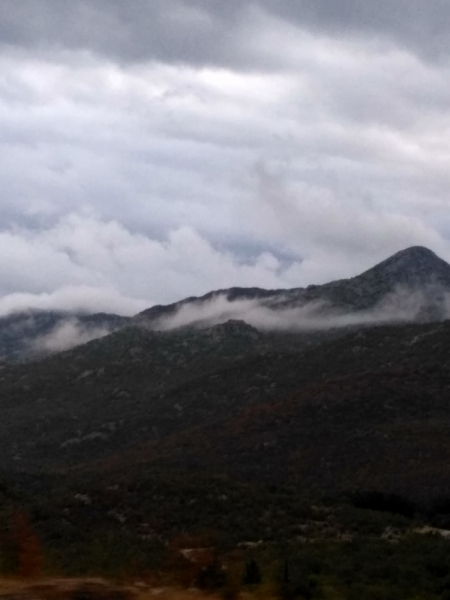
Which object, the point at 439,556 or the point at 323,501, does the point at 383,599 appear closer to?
the point at 439,556

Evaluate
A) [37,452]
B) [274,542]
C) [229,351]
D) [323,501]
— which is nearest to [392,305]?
[229,351]

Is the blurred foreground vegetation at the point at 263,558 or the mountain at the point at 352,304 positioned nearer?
the blurred foreground vegetation at the point at 263,558

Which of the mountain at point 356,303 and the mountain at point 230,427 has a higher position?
the mountain at point 356,303

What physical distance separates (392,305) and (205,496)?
420 feet

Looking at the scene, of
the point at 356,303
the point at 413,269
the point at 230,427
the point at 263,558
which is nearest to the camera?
the point at 263,558

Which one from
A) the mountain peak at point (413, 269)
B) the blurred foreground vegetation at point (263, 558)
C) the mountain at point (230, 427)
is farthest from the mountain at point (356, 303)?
the blurred foreground vegetation at point (263, 558)

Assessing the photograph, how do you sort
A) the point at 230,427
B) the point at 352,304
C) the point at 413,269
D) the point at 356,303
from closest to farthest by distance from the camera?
the point at 230,427 < the point at 352,304 < the point at 356,303 < the point at 413,269

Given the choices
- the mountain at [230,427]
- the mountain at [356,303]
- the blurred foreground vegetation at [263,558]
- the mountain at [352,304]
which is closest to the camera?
the blurred foreground vegetation at [263,558]

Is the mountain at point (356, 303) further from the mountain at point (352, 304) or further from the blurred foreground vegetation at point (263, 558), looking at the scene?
the blurred foreground vegetation at point (263, 558)

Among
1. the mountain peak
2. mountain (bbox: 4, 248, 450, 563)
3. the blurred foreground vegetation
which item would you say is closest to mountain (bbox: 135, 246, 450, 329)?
the mountain peak

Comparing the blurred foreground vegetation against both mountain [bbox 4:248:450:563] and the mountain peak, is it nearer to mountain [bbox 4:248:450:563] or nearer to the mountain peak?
mountain [bbox 4:248:450:563]

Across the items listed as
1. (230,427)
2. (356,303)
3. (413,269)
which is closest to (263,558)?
(230,427)

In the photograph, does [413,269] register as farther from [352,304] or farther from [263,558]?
[263,558]

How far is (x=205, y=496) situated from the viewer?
150 ft
